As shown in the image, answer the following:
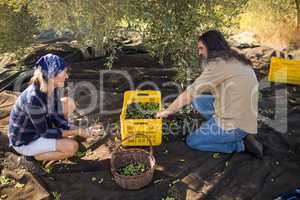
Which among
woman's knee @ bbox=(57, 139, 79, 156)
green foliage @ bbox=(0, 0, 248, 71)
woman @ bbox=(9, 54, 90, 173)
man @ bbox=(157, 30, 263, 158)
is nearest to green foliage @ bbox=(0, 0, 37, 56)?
green foliage @ bbox=(0, 0, 248, 71)

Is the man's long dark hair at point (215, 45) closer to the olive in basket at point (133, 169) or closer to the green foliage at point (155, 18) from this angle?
the green foliage at point (155, 18)

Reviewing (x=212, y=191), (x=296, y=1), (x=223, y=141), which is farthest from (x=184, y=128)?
(x=296, y=1)

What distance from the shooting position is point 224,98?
5.34 meters

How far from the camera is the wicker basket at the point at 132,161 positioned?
4.81m

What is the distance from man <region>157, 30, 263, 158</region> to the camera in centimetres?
514

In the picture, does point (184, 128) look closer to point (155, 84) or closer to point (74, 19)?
point (155, 84)

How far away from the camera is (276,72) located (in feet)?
25.1

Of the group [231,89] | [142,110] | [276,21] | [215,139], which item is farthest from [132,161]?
[276,21]

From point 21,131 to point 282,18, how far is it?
769 cm

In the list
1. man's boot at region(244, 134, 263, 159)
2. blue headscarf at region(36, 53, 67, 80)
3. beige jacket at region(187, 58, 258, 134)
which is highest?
blue headscarf at region(36, 53, 67, 80)

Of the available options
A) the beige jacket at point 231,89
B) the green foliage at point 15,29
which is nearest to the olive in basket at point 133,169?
the beige jacket at point 231,89

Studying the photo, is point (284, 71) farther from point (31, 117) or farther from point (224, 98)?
point (31, 117)

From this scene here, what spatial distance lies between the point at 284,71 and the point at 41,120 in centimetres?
460

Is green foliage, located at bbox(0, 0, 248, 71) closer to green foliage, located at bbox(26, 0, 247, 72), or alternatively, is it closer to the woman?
green foliage, located at bbox(26, 0, 247, 72)
